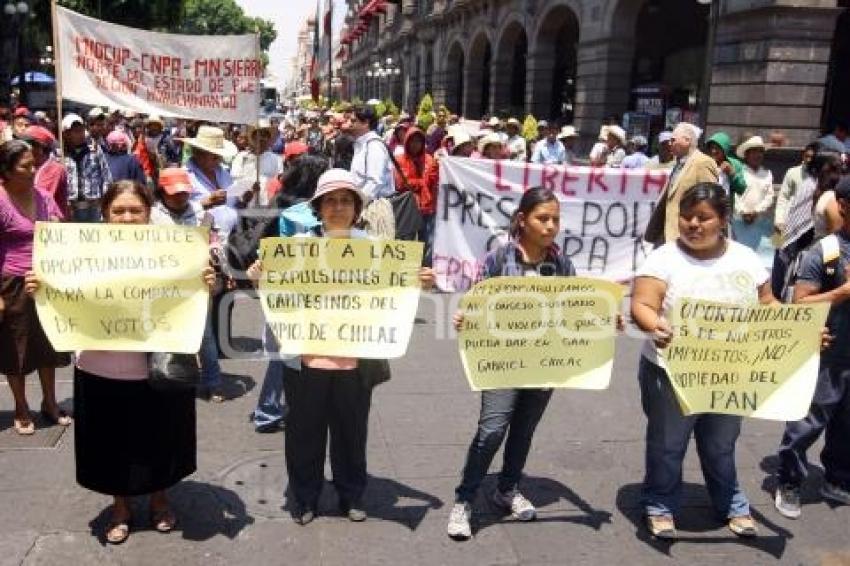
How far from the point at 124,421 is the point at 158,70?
3121 mm

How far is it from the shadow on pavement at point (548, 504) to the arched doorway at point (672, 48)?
61.3ft

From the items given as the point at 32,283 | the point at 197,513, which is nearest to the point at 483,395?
the point at 197,513

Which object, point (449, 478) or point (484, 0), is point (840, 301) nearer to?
point (449, 478)

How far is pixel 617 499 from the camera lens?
13.3 ft

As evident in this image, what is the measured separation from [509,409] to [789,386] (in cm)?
124

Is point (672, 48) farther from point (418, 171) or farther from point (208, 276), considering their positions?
point (208, 276)

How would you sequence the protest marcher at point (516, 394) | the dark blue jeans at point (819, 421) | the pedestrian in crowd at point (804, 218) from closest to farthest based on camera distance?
1. the protest marcher at point (516, 394)
2. the dark blue jeans at point (819, 421)
3. the pedestrian in crowd at point (804, 218)

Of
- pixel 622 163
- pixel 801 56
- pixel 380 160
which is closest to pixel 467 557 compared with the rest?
pixel 380 160

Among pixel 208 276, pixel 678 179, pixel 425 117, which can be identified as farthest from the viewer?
pixel 425 117

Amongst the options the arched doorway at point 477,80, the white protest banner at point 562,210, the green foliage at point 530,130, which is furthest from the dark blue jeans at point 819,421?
the arched doorway at point 477,80

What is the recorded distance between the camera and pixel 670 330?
10.9 feet

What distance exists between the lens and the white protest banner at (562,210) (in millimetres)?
6898

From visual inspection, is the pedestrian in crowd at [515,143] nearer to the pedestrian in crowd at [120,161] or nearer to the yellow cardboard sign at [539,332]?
the pedestrian in crowd at [120,161]

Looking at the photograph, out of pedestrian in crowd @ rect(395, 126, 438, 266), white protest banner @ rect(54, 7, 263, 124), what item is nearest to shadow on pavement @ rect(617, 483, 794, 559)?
white protest banner @ rect(54, 7, 263, 124)
